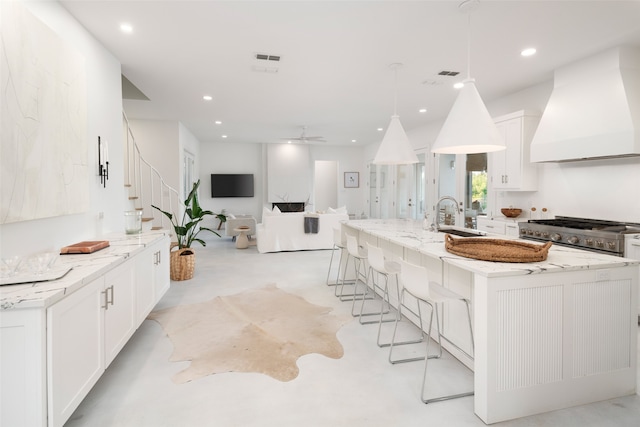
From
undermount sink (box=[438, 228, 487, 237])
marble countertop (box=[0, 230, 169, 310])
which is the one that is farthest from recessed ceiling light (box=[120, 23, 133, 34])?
undermount sink (box=[438, 228, 487, 237])

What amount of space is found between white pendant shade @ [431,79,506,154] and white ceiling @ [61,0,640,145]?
844 mm

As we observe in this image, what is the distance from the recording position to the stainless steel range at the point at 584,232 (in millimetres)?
3318

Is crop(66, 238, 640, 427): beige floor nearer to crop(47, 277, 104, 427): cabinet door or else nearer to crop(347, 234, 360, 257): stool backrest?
crop(47, 277, 104, 427): cabinet door

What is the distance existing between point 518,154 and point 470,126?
2922 mm

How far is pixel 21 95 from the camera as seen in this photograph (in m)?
2.16

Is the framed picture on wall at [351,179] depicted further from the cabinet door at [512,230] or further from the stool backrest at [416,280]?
the stool backrest at [416,280]

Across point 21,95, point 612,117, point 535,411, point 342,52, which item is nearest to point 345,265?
point 342,52

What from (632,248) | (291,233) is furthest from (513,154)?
(291,233)

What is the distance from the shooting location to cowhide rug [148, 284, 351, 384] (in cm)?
260

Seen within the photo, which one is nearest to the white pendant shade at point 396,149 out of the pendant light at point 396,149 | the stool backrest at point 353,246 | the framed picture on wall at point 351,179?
the pendant light at point 396,149

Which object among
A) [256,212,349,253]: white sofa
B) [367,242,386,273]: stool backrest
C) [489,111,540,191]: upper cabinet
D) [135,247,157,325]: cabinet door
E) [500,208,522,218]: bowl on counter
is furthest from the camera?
[256,212,349,253]: white sofa

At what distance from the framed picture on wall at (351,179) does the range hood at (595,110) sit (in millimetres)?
7856

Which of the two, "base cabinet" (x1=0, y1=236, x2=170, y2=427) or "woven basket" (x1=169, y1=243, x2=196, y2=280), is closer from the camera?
"base cabinet" (x1=0, y1=236, x2=170, y2=427)

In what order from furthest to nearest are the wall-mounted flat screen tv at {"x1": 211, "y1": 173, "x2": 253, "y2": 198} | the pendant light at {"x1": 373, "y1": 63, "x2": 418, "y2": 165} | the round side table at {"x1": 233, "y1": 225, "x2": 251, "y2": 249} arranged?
1. the wall-mounted flat screen tv at {"x1": 211, "y1": 173, "x2": 253, "y2": 198}
2. the round side table at {"x1": 233, "y1": 225, "x2": 251, "y2": 249}
3. the pendant light at {"x1": 373, "y1": 63, "x2": 418, "y2": 165}
